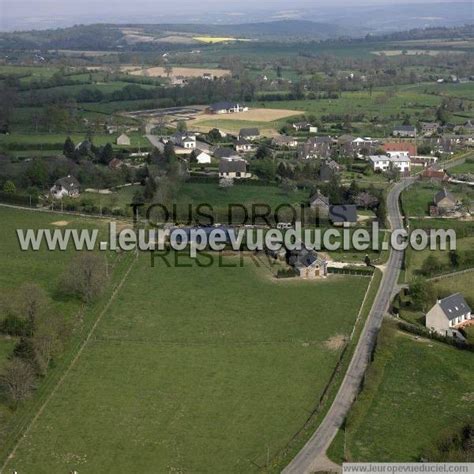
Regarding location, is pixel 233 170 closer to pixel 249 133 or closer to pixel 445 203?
pixel 445 203

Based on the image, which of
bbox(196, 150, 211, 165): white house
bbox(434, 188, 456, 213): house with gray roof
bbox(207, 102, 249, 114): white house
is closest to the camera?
bbox(434, 188, 456, 213): house with gray roof

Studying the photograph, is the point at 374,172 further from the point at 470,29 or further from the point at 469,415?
the point at 470,29

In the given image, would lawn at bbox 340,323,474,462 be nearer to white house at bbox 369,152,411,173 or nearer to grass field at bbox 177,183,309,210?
grass field at bbox 177,183,309,210

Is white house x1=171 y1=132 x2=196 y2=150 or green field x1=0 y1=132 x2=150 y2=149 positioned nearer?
white house x1=171 y1=132 x2=196 y2=150

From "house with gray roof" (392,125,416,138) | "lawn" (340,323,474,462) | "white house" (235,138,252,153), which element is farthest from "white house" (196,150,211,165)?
"lawn" (340,323,474,462)

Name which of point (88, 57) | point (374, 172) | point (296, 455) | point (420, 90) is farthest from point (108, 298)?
point (88, 57)

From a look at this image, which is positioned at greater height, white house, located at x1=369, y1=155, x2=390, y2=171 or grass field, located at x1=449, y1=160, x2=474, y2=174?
white house, located at x1=369, y1=155, x2=390, y2=171
